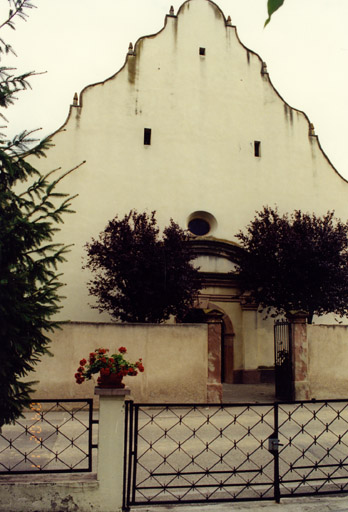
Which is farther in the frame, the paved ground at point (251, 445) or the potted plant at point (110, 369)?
the potted plant at point (110, 369)

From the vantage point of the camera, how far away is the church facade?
17016 mm

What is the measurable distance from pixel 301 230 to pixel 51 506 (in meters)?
12.7

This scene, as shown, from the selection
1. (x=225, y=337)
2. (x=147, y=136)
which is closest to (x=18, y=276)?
(x=225, y=337)

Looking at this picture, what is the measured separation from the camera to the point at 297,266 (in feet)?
49.9

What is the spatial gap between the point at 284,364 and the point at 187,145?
30.0 feet

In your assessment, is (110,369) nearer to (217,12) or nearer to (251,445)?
(251,445)

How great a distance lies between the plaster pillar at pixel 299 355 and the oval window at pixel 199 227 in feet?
21.3

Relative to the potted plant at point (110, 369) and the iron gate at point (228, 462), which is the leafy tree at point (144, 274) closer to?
the iron gate at point (228, 462)

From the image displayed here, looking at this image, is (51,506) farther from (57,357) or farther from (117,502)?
(57,357)

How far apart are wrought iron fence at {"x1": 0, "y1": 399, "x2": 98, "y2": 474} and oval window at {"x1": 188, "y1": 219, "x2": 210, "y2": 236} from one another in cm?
883

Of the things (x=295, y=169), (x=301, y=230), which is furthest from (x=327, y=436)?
(x=295, y=169)

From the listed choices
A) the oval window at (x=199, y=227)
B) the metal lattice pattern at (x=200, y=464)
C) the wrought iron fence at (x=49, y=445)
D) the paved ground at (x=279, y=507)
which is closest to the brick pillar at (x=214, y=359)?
the metal lattice pattern at (x=200, y=464)

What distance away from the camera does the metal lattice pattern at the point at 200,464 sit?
202 inches

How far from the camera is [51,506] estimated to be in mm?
4648
